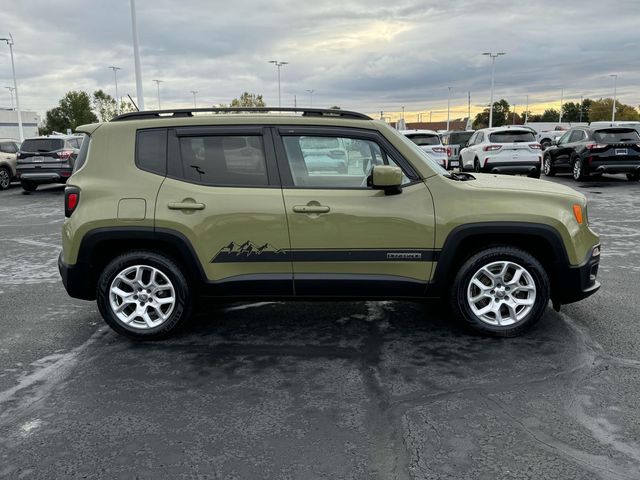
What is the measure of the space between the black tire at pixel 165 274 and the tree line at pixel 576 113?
120 m

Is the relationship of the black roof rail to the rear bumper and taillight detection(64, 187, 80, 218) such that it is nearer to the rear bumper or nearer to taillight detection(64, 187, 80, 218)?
taillight detection(64, 187, 80, 218)

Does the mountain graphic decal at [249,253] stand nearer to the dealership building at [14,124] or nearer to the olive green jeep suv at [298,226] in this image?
the olive green jeep suv at [298,226]

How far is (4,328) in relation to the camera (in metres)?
5.04

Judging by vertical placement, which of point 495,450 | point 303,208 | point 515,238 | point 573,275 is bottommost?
point 495,450

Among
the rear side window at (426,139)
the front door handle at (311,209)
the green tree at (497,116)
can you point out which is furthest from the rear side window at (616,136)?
the green tree at (497,116)

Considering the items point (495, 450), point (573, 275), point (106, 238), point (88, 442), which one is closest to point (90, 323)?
point (106, 238)

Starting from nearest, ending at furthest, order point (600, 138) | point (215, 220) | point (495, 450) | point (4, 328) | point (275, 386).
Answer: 1. point (495, 450)
2. point (275, 386)
3. point (215, 220)
4. point (4, 328)
5. point (600, 138)

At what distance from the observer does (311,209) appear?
14.3 feet

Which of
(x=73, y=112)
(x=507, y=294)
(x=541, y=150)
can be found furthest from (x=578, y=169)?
(x=73, y=112)

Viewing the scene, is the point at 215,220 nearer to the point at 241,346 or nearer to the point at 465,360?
the point at 241,346

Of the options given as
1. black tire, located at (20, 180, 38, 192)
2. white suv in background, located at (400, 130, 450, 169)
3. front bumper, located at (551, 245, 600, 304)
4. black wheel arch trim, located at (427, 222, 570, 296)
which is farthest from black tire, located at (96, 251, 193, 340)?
black tire, located at (20, 180, 38, 192)

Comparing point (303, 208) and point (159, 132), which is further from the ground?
point (159, 132)

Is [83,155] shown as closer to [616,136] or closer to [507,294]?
[507,294]

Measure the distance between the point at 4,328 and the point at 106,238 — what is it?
147 cm
